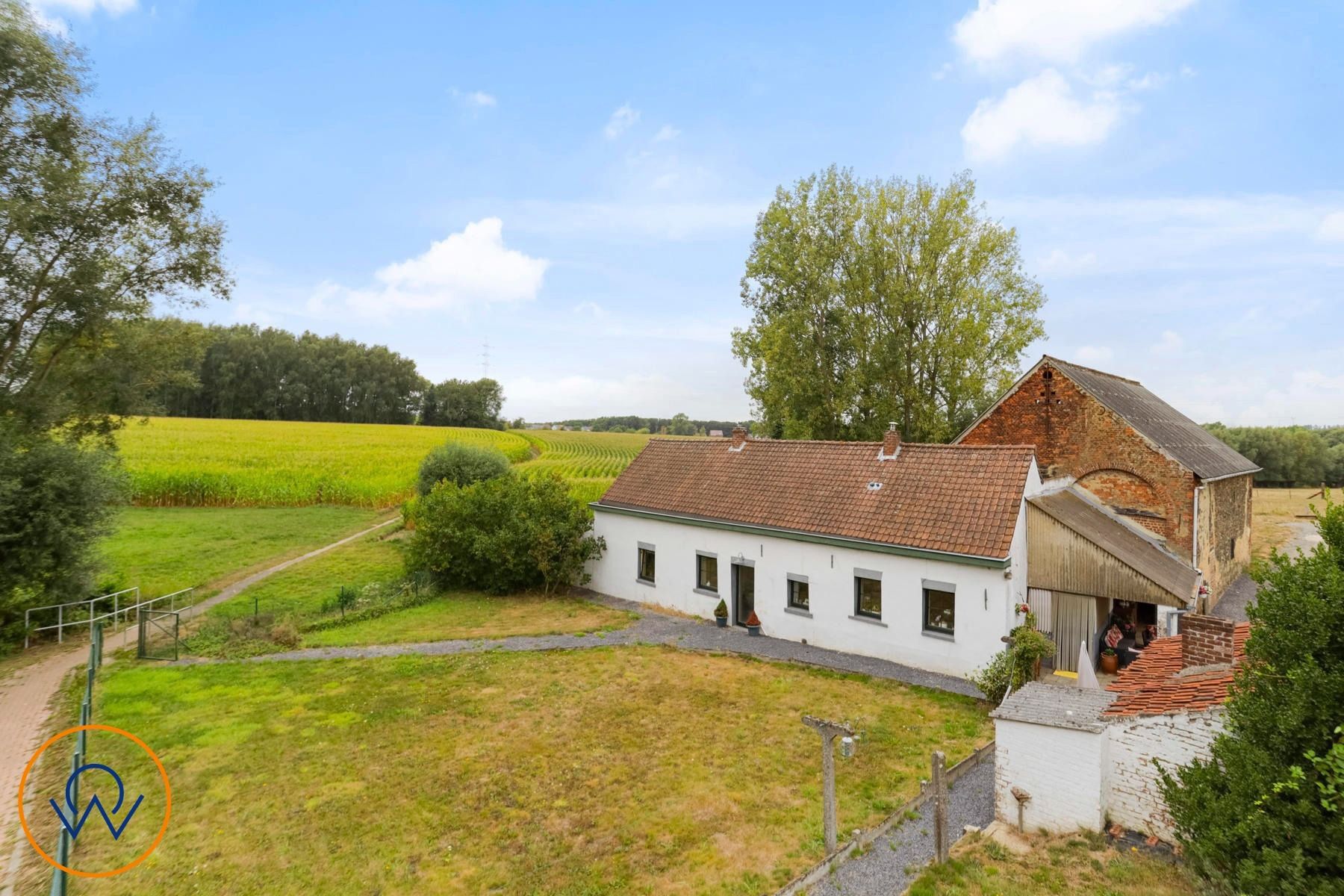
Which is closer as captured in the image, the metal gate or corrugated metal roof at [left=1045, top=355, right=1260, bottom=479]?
the metal gate

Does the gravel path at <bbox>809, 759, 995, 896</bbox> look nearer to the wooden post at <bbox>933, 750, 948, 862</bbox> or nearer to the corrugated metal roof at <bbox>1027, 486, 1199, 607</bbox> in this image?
the wooden post at <bbox>933, 750, 948, 862</bbox>

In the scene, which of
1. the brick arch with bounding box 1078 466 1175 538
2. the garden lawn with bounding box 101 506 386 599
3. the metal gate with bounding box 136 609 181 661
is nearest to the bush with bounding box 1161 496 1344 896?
the brick arch with bounding box 1078 466 1175 538

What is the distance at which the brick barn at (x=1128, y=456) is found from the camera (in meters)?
16.0

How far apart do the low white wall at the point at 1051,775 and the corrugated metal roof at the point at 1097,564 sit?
734 cm

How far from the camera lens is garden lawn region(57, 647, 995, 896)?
7.29 metres

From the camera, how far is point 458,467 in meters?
29.9

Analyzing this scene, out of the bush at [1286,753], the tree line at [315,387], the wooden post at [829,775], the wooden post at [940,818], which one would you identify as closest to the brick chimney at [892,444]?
the wooden post at [829,775]

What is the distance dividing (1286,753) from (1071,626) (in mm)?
9925

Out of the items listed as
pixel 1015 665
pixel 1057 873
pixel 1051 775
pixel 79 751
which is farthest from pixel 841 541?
pixel 79 751

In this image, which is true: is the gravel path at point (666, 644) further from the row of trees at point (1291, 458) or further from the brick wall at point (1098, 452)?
the row of trees at point (1291, 458)

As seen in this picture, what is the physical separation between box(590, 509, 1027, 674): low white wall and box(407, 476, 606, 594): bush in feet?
6.36

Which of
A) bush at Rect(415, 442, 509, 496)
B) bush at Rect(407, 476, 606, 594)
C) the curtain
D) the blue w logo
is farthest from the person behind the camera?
bush at Rect(415, 442, 509, 496)

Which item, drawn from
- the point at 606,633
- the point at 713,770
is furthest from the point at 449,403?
the point at 713,770

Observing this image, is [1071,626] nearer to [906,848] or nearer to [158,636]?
[906,848]
